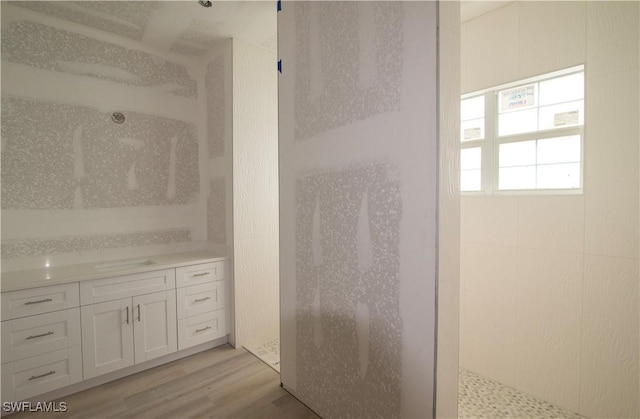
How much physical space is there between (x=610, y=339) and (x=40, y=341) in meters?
3.48

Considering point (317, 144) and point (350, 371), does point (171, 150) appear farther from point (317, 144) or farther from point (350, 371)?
point (350, 371)

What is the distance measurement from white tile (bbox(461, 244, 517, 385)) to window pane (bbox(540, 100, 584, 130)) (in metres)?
0.89

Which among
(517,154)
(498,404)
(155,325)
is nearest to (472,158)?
(517,154)

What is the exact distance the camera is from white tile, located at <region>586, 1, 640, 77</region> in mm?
1583

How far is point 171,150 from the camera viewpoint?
2807 millimetres

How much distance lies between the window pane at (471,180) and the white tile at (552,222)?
15.0 inches

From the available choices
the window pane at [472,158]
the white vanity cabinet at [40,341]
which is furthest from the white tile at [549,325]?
the white vanity cabinet at [40,341]

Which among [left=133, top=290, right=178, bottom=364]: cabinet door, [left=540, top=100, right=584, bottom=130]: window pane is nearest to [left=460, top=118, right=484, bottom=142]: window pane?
[left=540, top=100, right=584, bottom=130]: window pane

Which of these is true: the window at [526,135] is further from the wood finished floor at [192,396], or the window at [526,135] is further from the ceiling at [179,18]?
the wood finished floor at [192,396]

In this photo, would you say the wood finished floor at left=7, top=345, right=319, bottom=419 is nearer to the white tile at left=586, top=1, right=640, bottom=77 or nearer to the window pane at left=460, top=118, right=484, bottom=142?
the window pane at left=460, top=118, right=484, bottom=142

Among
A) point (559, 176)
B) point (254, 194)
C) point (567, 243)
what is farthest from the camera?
point (254, 194)

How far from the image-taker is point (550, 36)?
187 cm

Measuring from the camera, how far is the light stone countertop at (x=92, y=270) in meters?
1.85

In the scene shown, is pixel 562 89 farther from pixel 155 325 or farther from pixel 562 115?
pixel 155 325
